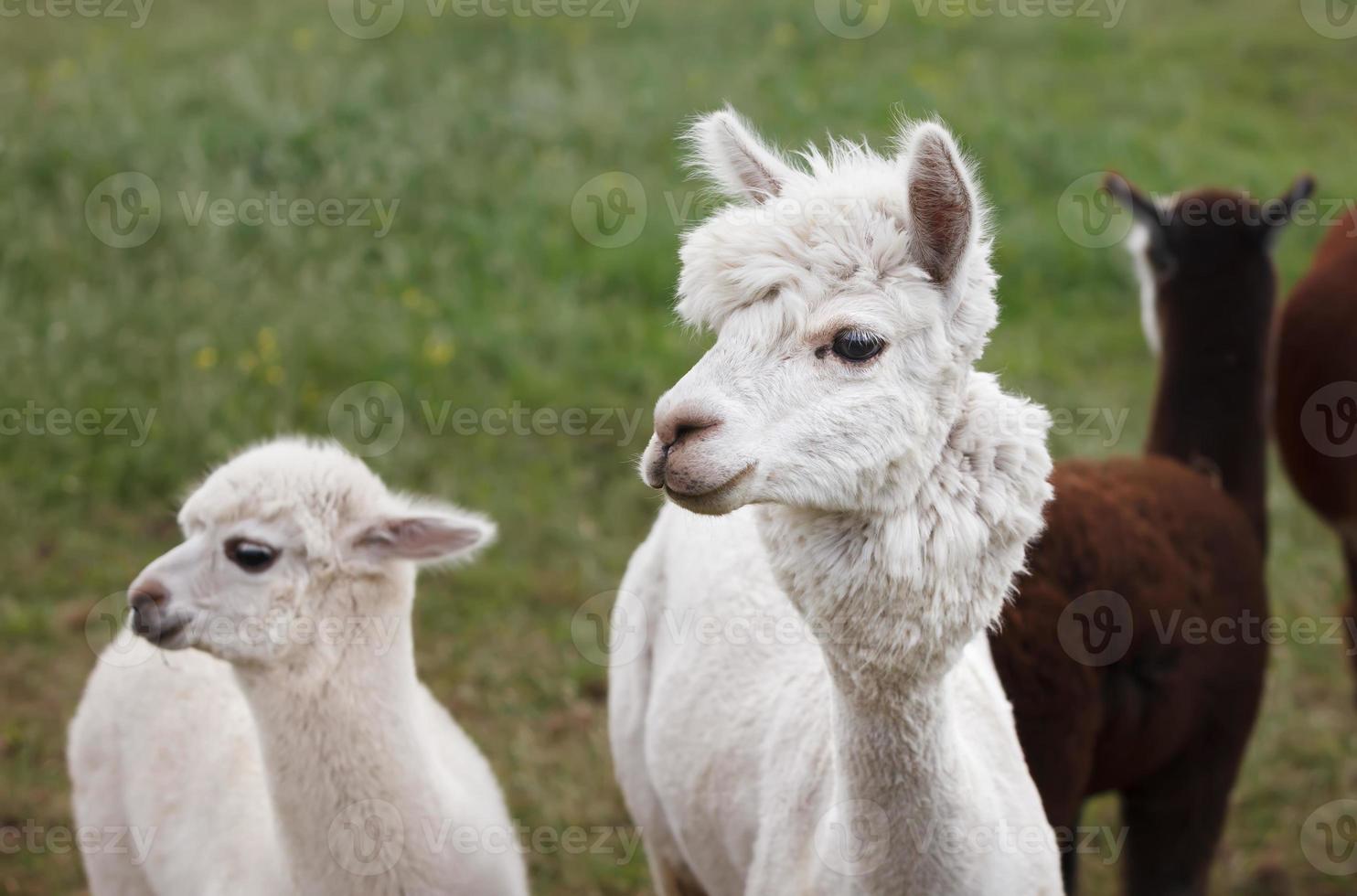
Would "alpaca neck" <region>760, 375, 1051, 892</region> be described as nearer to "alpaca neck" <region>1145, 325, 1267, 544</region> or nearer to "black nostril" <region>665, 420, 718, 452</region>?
"black nostril" <region>665, 420, 718, 452</region>

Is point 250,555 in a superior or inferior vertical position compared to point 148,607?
superior

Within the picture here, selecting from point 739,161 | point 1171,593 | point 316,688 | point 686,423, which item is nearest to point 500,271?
point 316,688

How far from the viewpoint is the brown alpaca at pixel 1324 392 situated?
523cm

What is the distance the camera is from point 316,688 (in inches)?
132

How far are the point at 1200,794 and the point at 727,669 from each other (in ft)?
4.91

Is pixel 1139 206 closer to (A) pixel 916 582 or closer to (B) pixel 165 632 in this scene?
(A) pixel 916 582

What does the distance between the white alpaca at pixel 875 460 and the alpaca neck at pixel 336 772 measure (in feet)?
3.57

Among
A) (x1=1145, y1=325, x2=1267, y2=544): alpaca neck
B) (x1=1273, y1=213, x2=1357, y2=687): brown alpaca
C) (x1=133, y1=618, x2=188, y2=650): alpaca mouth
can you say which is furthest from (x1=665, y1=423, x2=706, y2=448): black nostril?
(x1=1273, y1=213, x2=1357, y2=687): brown alpaca

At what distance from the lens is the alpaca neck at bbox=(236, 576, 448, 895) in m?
3.33

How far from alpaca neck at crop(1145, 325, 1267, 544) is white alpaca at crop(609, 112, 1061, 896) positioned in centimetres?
198

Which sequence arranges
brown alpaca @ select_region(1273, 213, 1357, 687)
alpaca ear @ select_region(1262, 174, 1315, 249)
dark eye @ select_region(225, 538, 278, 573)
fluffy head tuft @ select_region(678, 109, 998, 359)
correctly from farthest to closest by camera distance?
brown alpaca @ select_region(1273, 213, 1357, 687)
alpaca ear @ select_region(1262, 174, 1315, 249)
dark eye @ select_region(225, 538, 278, 573)
fluffy head tuft @ select_region(678, 109, 998, 359)

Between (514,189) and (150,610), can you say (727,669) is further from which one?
(514,189)

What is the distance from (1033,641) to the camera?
350 cm

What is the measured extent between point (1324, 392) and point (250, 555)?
412 centimetres
